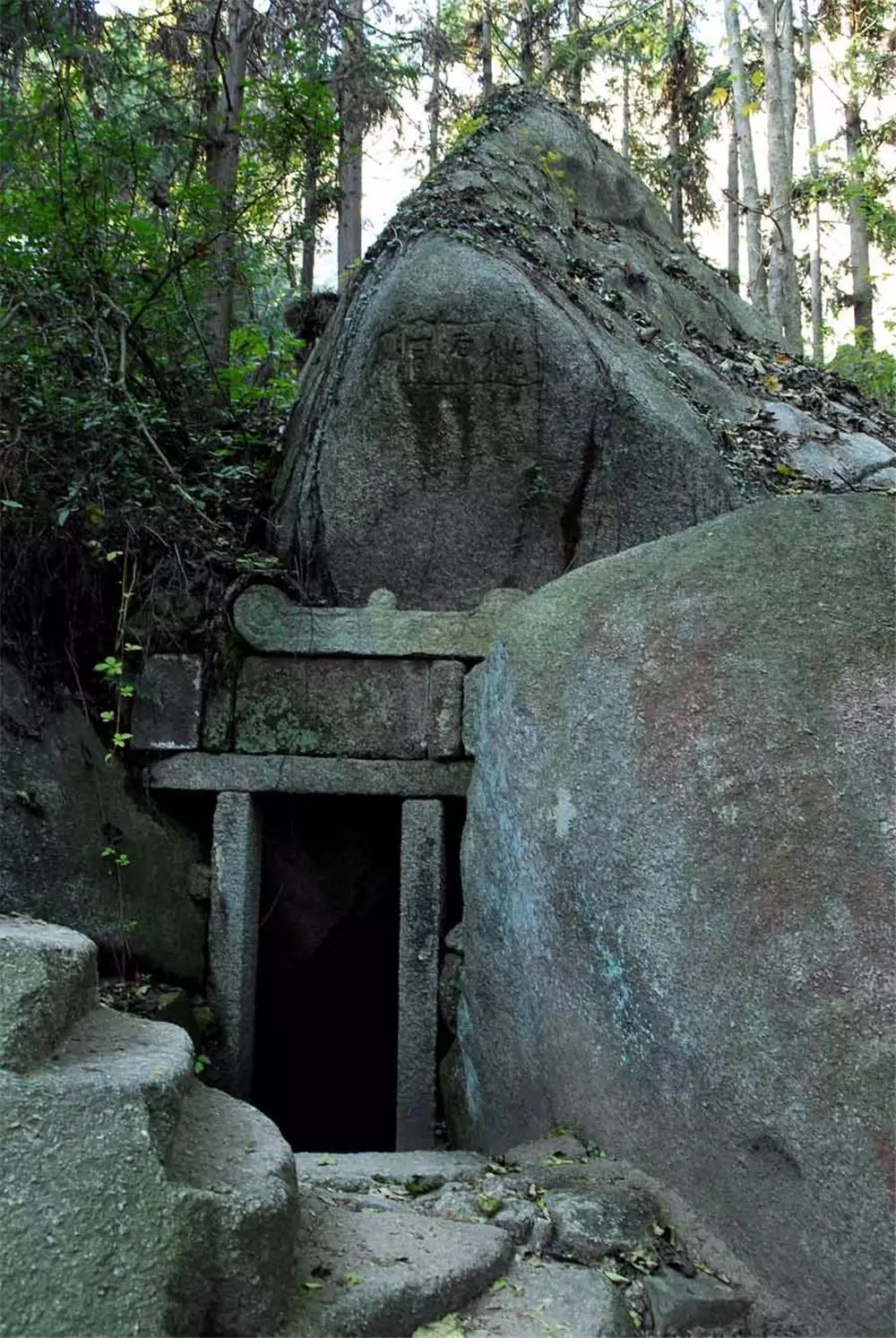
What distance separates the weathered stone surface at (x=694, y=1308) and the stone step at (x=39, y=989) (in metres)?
1.58

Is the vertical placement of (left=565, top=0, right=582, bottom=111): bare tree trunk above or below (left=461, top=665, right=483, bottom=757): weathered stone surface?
above

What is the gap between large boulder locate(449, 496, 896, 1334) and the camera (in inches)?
103

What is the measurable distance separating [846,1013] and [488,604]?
2.89 meters

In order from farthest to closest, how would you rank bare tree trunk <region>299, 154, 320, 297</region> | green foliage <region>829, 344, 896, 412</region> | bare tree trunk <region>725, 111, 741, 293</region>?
1. bare tree trunk <region>725, 111, 741, 293</region>
2. green foliage <region>829, 344, 896, 412</region>
3. bare tree trunk <region>299, 154, 320, 297</region>

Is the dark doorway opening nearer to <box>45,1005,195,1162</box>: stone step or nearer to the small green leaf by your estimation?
the small green leaf

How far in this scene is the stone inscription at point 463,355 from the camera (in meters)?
5.20

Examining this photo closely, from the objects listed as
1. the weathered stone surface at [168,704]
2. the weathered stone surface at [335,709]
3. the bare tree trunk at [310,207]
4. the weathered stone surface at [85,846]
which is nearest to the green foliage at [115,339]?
the bare tree trunk at [310,207]

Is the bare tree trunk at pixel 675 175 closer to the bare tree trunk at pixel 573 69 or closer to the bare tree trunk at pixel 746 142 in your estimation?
the bare tree trunk at pixel 573 69

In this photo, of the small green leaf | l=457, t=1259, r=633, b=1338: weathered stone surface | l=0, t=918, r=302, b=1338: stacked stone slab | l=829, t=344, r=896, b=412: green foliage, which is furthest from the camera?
l=829, t=344, r=896, b=412: green foliage

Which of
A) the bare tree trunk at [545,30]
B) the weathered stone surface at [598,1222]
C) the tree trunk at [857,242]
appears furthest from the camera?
the tree trunk at [857,242]

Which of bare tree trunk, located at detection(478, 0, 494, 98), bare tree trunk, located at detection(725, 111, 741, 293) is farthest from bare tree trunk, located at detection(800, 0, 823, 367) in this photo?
bare tree trunk, located at detection(478, 0, 494, 98)

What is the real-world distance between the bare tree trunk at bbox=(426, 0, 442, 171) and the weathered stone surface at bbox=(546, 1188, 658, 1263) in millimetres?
9200

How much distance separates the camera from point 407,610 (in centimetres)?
522

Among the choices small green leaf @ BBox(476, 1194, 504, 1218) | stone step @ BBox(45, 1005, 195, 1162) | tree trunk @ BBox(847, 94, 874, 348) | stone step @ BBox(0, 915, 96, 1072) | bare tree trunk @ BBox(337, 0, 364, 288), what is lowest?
small green leaf @ BBox(476, 1194, 504, 1218)
